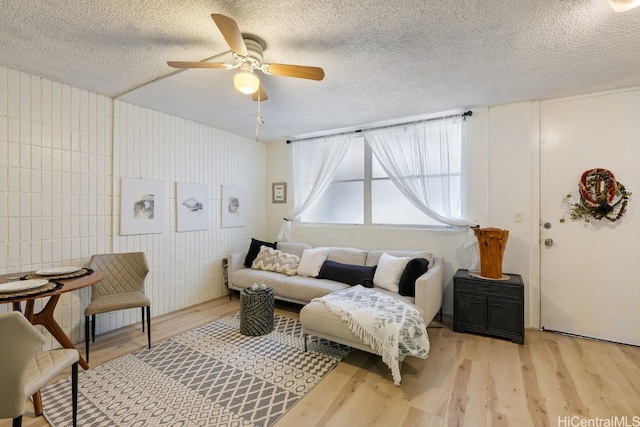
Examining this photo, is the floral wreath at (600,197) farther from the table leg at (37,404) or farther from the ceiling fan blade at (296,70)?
the table leg at (37,404)

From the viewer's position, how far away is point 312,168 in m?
4.62

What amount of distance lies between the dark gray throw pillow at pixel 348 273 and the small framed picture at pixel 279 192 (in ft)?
5.60

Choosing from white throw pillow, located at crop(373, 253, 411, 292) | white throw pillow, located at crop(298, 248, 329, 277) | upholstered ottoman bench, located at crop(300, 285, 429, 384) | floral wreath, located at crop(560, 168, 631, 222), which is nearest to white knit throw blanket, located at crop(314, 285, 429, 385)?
upholstered ottoman bench, located at crop(300, 285, 429, 384)

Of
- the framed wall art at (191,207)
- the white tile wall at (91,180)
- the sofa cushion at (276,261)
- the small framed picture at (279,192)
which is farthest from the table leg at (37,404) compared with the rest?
the small framed picture at (279,192)

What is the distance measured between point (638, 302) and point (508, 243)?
1.17 meters

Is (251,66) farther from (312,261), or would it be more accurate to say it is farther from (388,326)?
(312,261)

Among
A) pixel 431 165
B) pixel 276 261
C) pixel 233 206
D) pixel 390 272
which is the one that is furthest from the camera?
pixel 233 206

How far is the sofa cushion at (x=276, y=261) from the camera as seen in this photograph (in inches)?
154

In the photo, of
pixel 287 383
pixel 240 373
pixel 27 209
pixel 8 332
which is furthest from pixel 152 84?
pixel 287 383

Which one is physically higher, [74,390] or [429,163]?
[429,163]

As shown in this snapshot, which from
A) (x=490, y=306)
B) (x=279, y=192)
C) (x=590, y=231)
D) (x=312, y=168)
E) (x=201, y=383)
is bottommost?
(x=201, y=383)

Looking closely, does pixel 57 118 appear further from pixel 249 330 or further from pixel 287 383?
pixel 287 383

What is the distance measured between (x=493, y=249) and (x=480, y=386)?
1393 mm

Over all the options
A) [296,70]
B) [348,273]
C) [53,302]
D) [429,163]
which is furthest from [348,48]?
[53,302]
